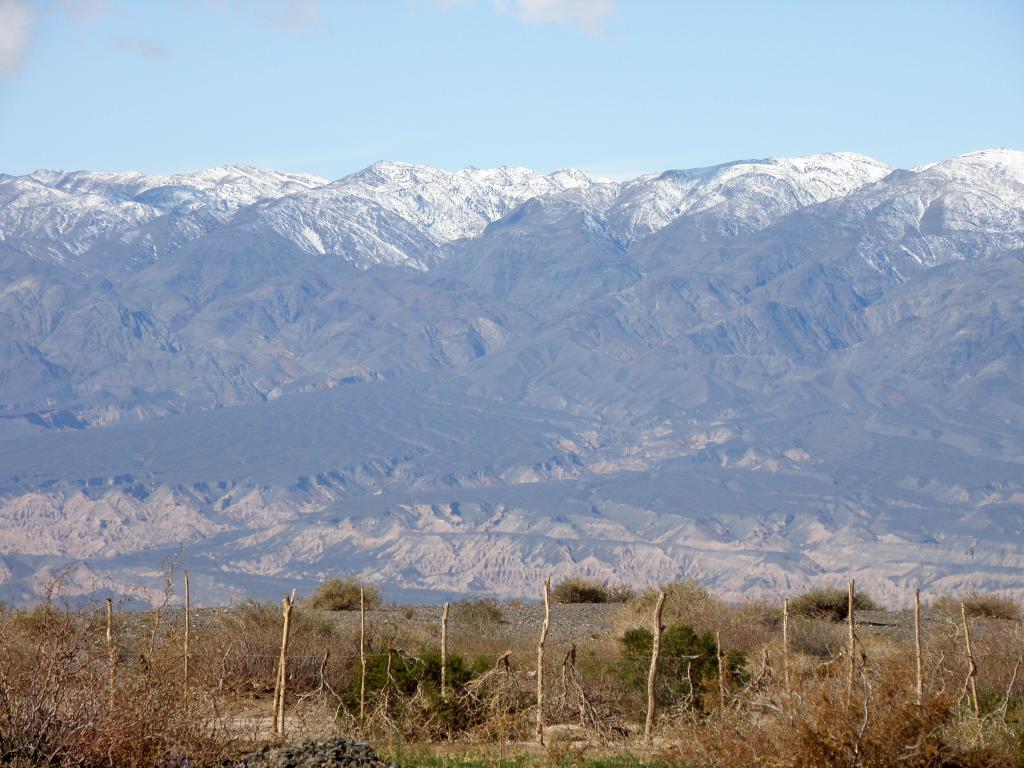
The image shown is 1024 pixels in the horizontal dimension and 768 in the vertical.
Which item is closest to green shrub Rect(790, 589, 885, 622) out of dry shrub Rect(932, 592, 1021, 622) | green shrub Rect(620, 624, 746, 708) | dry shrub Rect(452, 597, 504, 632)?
dry shrub Rect(932, 592, 1021, 622)

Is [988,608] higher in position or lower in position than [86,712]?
lower

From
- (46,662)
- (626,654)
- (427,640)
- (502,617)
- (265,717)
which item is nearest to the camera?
(46,662)

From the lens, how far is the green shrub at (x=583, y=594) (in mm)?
41062

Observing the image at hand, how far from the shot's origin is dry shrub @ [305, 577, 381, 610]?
38.2 m

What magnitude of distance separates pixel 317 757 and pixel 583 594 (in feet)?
90.0

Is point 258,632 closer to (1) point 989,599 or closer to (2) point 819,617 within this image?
(2) point 819,617

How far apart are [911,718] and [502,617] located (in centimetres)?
2257

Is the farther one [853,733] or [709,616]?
[709,616]

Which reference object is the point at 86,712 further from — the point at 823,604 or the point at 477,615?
the point at 823,604

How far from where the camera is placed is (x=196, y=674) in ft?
57.8

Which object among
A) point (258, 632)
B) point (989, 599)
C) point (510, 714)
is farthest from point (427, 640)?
point (989, 599)

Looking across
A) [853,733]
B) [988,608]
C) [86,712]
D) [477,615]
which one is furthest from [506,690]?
[988,608]

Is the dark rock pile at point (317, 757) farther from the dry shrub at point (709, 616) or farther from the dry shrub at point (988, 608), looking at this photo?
the dry shrub at point (988, 608)

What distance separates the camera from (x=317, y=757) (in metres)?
14.1
